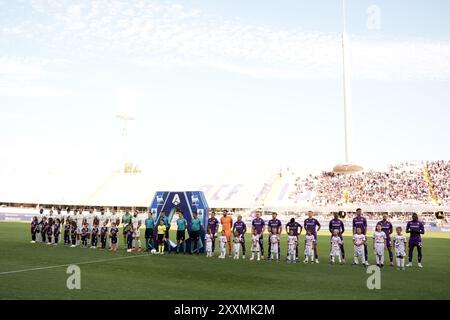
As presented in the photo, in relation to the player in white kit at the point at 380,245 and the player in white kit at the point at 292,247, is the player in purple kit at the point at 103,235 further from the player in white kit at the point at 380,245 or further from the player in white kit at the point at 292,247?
the player in white kit at the point at 380,245

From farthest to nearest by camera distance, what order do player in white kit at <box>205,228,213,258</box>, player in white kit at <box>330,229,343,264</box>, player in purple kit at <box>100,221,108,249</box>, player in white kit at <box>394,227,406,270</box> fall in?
player in purple kit at <box>100,221,108,249</box>, player in white kit at <box>205,228,213,258</box>, player in white kit at <box>330,229,343,264</box>, player in white kit at <box>394,227,406,270</box>

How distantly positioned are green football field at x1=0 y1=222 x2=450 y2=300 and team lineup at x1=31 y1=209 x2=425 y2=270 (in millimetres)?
761

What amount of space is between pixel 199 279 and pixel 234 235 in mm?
5743

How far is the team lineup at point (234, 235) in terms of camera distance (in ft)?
54.5

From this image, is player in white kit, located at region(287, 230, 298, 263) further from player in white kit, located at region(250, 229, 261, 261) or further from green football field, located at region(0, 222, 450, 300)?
player in white kit, located at region(250, 229, 261, 261)

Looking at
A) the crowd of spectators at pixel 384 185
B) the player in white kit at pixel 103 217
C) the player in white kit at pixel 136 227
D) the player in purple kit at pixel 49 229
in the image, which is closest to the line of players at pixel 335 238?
the player in white kit at pixel 136 227

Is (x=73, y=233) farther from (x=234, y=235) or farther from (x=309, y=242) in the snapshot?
(x=309, y=242)

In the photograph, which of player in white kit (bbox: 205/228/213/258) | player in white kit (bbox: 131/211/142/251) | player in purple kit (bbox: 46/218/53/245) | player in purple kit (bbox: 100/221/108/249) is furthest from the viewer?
player in purple kit (bbox: 46/218/53/245)

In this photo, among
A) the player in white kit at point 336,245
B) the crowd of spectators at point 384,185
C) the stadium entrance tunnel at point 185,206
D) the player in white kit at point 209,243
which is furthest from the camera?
the crowd of spectators at point 384,185

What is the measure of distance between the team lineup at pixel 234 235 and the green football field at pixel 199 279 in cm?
76

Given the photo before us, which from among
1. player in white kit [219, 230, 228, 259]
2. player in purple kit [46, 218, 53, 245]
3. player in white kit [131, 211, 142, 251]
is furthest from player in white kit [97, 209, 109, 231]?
player in white kit [219, 230, 228, 259]

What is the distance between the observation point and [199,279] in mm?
13141

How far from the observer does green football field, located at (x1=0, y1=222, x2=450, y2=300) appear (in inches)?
431
